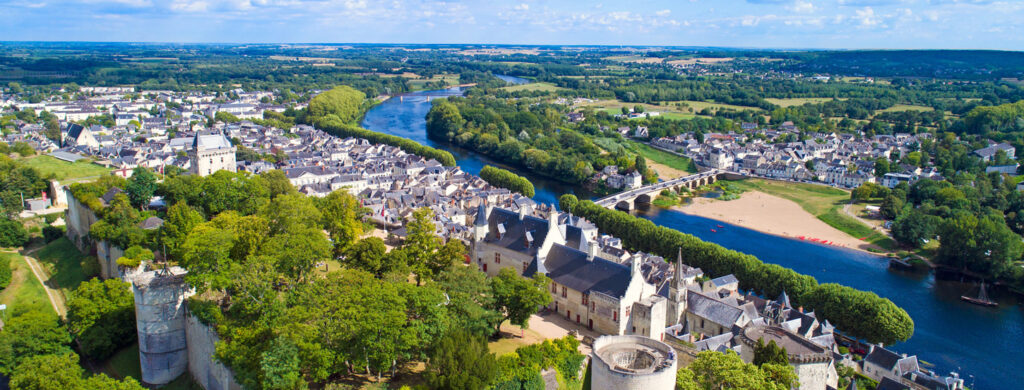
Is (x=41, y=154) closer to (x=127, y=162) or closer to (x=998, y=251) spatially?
(x=127, y=162)

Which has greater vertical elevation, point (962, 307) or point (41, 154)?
point (41, 154)

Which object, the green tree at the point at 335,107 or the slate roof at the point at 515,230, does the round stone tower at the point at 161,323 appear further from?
the green tree at the point at 335,107

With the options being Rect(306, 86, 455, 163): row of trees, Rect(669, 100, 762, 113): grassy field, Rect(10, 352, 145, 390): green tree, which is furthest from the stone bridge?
Rect(669, 100, 762, 113): grassy field

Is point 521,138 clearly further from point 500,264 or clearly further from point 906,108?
point 906,108

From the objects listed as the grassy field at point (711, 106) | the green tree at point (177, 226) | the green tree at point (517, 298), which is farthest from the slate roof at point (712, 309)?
the grassy field at point (711, 106)

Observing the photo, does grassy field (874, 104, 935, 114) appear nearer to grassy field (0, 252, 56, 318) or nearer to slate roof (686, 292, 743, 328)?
slate roof (686, 292, 743, 328)

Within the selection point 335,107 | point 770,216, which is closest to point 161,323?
point 770,216

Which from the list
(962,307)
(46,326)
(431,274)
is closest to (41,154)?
(46,326)
